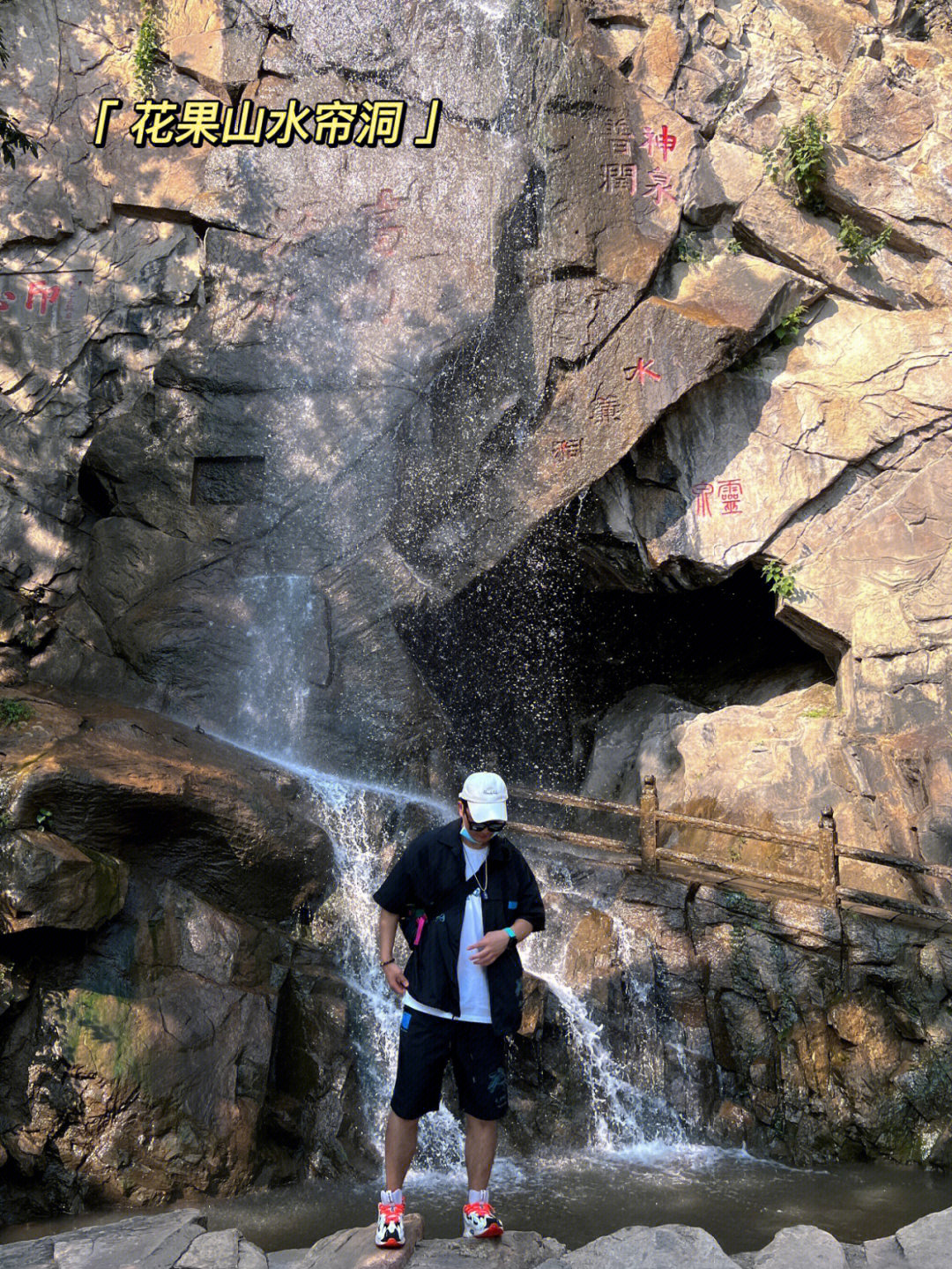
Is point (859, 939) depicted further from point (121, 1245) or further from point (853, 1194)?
point (121, 1245)

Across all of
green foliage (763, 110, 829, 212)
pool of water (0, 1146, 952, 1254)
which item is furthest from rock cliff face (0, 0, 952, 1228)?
pool of water (0, 1146, 952, 1254)

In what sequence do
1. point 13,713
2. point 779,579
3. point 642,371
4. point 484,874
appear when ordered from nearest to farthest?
point 484,874
point 13,713
point 642,371
point 779,579

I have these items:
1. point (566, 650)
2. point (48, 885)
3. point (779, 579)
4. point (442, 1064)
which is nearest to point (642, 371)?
point (779, 579)

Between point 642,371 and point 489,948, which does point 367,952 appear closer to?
point 489,948

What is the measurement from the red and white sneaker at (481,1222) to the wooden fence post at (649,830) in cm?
552

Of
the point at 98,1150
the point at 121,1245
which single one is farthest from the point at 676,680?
the point at 121,1245

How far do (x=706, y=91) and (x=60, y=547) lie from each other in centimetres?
906

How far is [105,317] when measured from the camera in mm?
12969

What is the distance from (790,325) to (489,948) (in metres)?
9.43

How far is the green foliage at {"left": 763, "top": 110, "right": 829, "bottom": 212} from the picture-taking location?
37.7ft

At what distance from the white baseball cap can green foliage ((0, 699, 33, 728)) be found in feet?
16.3

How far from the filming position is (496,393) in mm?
11508

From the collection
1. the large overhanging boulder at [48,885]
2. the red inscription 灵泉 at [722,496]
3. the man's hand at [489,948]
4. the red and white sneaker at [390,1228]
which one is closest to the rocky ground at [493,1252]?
the red and white sneaker at [390,1228]

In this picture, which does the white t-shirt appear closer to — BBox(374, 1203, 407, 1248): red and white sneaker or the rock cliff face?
BBox(374, 1203, 407, 1248): red and white sneaker
